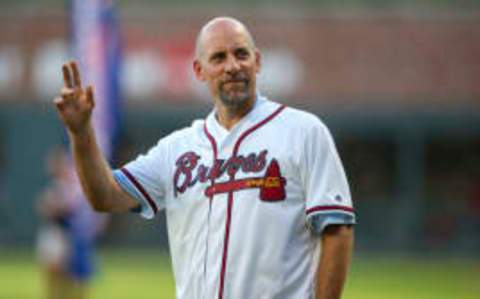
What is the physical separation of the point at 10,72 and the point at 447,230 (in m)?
11.8

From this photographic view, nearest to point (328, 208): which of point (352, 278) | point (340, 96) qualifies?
point (352, 278)

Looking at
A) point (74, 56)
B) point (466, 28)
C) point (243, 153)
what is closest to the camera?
point (243, 153)

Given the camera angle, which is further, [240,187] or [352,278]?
[352,278]

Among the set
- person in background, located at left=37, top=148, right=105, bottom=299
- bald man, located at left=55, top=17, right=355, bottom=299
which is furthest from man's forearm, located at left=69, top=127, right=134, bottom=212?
person in background, located at left=37, top=148, right=105, bottom=299

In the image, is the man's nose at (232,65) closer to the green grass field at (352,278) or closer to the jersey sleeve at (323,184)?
the jersey sleeve at (323,184)

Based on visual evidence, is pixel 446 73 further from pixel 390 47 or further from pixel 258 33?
pixel 258 33

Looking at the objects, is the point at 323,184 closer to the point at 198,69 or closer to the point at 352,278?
the point at 198,69

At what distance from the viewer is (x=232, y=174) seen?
5.60m

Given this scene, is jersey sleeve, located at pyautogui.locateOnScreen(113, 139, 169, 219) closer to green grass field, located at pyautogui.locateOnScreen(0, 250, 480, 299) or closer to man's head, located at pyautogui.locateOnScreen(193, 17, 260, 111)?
man's head, located at pyautogui.locateOnScreen(193, 17, 260, 111)

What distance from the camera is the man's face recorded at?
5629 millimetres

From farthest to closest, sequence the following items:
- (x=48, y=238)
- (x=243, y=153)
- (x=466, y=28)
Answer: (x=466, y=28)
(x=48, y=238)
(x=243, y=153)

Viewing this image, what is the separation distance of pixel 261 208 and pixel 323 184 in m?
0.29

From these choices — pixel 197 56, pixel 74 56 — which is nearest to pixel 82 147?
pixel 197 56

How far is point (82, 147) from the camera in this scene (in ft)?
18.7
